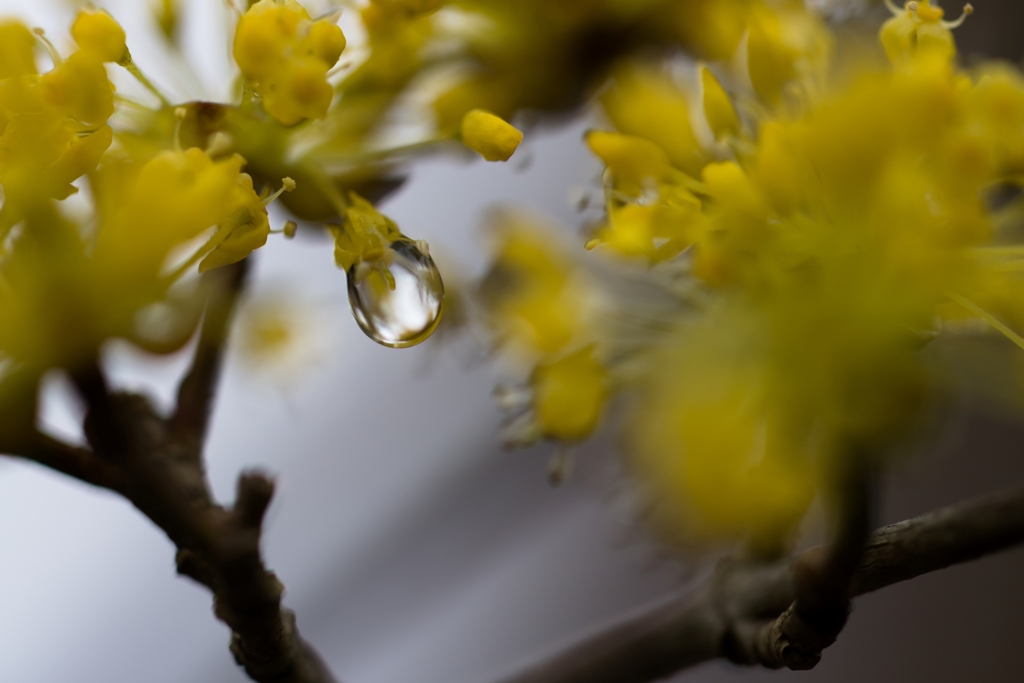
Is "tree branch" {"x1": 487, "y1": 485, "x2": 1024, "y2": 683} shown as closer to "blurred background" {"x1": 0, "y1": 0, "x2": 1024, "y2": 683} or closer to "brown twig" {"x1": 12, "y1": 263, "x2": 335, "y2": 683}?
"brown twig" {"x1": 12, "y1": 263, "x2": 335, "y2": 683}

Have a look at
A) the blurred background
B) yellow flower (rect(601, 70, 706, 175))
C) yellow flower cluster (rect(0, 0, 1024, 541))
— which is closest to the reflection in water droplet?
yellow flower cluster (rect(0, 0, 1024, 541))

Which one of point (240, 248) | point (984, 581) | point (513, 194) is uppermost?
point (240, 248)

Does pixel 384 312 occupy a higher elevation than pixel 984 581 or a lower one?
higher

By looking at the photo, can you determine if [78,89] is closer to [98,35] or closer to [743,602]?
[98,35]

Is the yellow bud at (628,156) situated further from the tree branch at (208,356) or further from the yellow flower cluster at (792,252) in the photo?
the tree branch at (208,356)

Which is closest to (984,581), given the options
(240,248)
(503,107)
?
(503,107)

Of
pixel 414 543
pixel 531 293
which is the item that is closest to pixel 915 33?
pixel 531 293

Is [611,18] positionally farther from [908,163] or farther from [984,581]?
[984,581]
